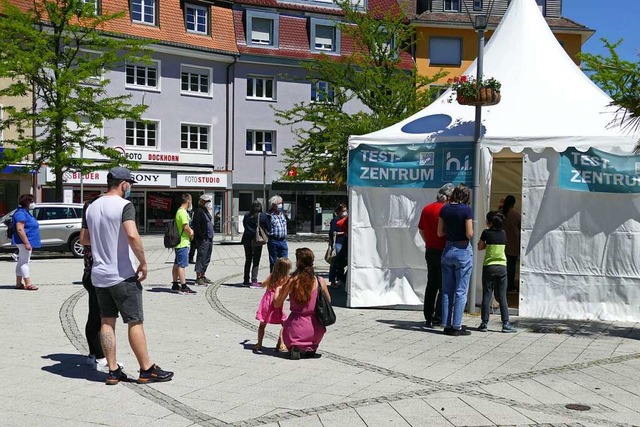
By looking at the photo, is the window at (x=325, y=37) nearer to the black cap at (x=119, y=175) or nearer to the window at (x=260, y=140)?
the window at (x=260, y=140)

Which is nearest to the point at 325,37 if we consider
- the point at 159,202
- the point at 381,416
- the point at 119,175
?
the point at 159,202

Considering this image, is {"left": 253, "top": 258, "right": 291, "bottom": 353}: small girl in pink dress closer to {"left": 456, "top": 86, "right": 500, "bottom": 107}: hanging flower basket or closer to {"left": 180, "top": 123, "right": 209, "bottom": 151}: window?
{"left": 456, "top": 86, "right": 500, "bottom": 107}: hanging flower basket

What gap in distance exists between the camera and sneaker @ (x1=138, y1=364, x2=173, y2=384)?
6.78m

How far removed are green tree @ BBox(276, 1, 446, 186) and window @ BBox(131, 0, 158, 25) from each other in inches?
335

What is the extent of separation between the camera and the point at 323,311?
8.14 m

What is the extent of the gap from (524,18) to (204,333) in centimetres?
778

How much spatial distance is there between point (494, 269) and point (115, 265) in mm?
5104

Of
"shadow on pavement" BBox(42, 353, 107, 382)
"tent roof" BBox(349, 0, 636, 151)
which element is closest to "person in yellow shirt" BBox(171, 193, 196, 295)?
"tent roof" BBox(349, 0, 636, 151)

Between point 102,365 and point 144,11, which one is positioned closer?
point 102,365

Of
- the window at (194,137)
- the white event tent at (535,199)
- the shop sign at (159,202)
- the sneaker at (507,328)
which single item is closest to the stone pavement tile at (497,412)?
the sneaker at (507,328)

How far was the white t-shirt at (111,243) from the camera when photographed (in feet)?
21.5

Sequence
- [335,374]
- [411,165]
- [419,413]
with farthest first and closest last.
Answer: [411,165] < [335,374] < [419,413]

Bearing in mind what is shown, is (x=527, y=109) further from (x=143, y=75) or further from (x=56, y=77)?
(x=143, y=75)

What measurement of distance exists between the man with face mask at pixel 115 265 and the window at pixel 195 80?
32.4m
